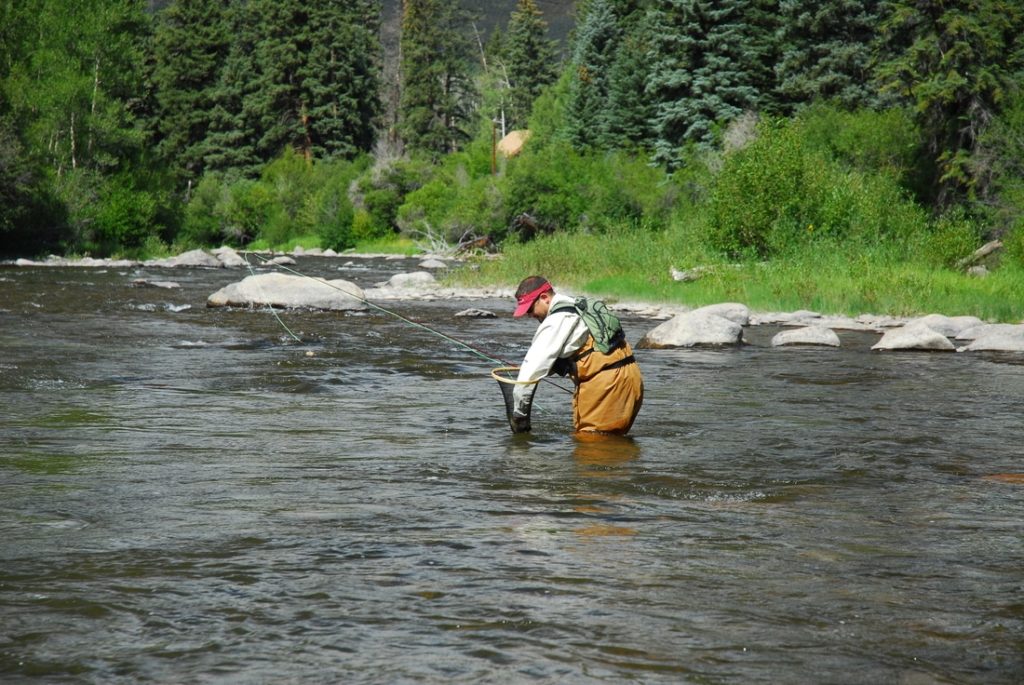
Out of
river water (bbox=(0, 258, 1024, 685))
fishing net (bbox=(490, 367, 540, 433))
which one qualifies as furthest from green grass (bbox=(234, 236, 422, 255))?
fishing net (bbox=(490, 367, 540, 433))

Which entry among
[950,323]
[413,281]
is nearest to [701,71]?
[413,281]

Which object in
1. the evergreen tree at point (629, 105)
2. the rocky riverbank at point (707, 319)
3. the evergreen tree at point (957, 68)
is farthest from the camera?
the evergreen tree at point (629, 105)

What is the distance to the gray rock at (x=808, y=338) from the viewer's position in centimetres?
1681

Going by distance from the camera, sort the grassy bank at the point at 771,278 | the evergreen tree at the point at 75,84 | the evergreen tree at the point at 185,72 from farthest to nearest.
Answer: the evergreen tree at the point at 185,72 < the evergreen tree at the point at 75,84 < the grassy bank at the point at 771,278

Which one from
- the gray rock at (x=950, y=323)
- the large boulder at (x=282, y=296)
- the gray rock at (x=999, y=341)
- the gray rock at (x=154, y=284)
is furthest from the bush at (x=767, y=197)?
the gray rock at (x=154, y=284)

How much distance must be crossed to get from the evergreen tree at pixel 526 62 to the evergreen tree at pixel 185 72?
19528 millimetres

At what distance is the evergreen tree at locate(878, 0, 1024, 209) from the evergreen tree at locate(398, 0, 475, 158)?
167 ft

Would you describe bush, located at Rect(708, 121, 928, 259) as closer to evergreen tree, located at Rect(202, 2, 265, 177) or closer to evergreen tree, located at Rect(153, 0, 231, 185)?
evergreen tree, located at Rect(202, 2, 265, 177)

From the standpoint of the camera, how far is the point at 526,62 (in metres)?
83.4

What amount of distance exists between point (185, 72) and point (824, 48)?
4583 centimetres

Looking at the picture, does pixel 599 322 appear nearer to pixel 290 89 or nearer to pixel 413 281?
pixel 413 281

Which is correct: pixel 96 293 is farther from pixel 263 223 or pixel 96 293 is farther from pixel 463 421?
pixel 263 223

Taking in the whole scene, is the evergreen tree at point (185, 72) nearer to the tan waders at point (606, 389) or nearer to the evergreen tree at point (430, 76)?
the evergreen tree at point (430, 76)

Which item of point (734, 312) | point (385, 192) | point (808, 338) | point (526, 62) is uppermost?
point (526, 62)
